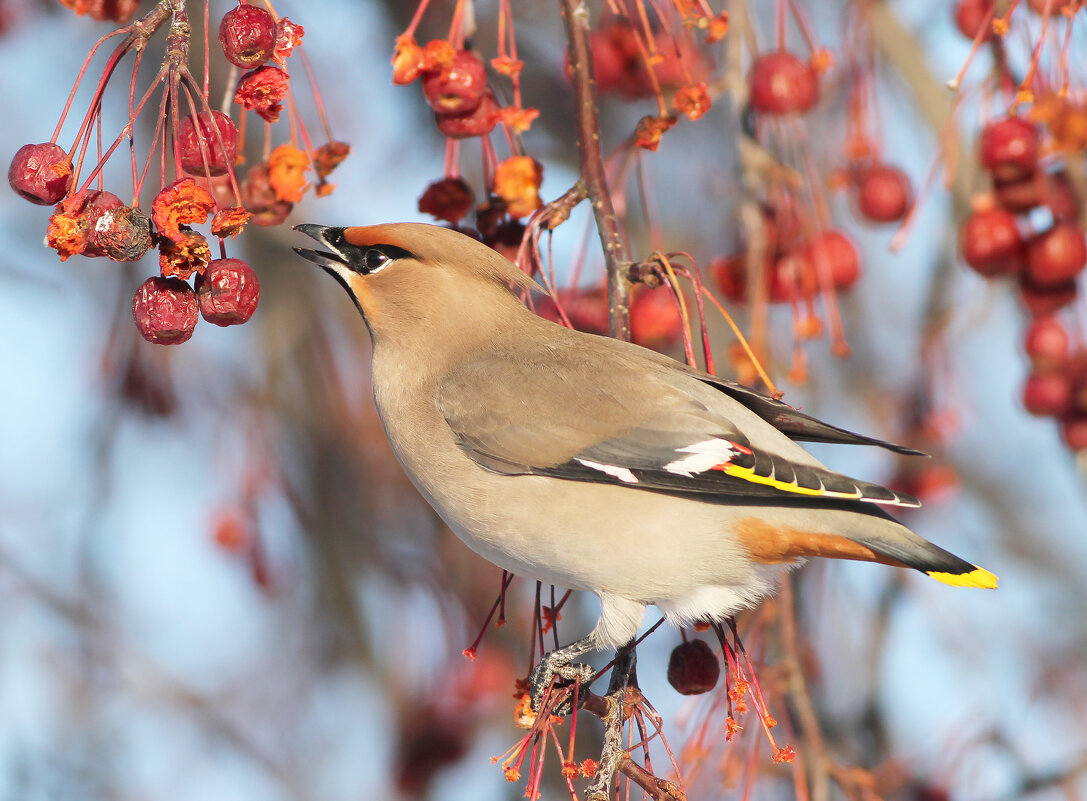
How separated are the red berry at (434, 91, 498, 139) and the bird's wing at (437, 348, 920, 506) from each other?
555 mm

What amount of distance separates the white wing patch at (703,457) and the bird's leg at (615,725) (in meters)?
0.40

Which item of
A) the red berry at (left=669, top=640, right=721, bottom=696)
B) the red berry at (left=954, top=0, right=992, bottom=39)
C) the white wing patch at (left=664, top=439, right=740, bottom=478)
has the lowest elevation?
the red berry at (left=669, top=640, right=721, bottom=696)

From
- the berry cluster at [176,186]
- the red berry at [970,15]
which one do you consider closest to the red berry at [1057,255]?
the red berry at [970,15]

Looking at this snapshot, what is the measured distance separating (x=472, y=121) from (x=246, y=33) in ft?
2.76

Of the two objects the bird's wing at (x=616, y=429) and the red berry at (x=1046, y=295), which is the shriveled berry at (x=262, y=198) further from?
the red berry at (x=1046, y=295)

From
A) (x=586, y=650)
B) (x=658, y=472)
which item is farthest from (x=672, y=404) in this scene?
(x=586, y=650)

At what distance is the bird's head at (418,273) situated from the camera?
9.52 feet

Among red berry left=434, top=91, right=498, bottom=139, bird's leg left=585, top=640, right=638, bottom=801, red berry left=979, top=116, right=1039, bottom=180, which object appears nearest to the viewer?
bird's leg left=585, top=640, right=638, bottom=801

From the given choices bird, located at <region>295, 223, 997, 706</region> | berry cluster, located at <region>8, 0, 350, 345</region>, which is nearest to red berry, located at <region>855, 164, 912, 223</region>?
bird, located at <region>295, 223, 997, 706</region>

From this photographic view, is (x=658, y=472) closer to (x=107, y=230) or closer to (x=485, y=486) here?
(x=485, y=486)

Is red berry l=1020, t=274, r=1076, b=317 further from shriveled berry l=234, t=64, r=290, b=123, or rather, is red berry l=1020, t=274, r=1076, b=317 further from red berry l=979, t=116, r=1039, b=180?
shriveled berry l=234, t=64, r=290, b=123

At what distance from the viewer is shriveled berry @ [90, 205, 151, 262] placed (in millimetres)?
1991

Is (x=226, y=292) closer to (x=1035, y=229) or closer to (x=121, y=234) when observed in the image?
(x=121, y=234)

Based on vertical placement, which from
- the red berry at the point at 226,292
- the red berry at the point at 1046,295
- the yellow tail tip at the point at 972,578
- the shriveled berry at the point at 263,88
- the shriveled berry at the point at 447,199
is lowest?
the yellow tail tip at the point at 972,578
